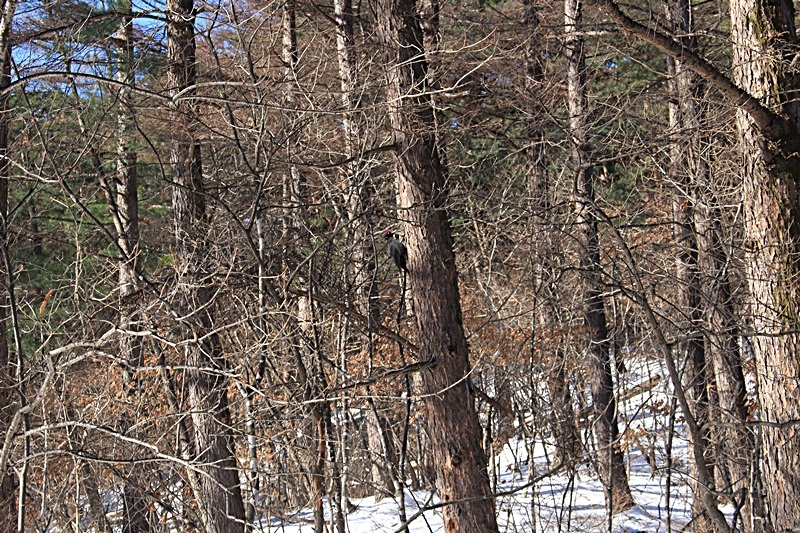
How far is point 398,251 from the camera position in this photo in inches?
229

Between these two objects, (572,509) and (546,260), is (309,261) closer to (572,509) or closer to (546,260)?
(546,260)

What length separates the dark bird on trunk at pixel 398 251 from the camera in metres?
5.74

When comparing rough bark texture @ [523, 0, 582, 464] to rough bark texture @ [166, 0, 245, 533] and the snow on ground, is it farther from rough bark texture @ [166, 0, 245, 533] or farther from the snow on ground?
rough bark texture @ [166, 0, 245, 533]

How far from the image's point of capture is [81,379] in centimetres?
741

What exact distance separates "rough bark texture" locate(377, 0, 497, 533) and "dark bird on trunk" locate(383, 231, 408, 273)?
71mm

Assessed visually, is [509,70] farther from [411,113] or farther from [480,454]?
[480,454]

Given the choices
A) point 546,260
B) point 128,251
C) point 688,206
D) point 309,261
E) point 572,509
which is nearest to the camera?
point 309,261

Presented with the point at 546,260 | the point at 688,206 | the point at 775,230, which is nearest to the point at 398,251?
the point at 775,230

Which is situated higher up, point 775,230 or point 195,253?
point 195,253

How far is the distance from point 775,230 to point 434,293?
2.53 m

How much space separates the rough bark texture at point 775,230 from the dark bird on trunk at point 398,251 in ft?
8.45

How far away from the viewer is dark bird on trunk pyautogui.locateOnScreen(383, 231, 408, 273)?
574 centimetres

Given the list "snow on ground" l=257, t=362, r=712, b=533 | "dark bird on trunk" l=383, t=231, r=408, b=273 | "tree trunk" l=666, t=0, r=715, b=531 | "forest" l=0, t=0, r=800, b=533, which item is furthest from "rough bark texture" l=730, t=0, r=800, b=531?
"dark bird on trunk" l=383, t=231, r=408, b=273

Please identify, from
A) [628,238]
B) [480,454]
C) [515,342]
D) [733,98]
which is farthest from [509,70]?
[628,238]
